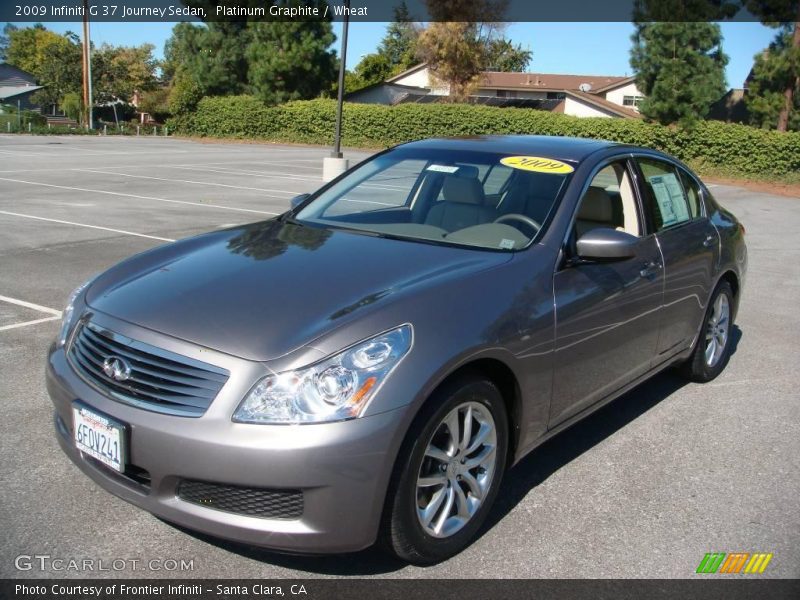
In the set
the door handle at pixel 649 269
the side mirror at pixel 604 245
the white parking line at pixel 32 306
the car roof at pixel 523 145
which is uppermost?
the car roof at pixel 523 145

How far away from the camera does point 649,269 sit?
432 cm

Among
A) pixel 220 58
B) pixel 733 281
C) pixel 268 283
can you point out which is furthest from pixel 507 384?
pixel 220 58

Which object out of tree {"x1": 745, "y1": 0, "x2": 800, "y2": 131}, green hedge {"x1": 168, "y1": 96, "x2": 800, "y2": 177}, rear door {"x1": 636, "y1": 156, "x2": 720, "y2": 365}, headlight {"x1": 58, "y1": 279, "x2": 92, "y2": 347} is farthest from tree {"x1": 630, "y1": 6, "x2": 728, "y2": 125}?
headlight {"x1": 58, "y1": 279, "x2": 92, "y2": 347}

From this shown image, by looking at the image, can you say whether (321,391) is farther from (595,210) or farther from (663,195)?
(663,195)

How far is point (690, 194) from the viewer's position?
530 centimetres

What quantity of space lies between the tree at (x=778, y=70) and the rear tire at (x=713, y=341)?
2725cm

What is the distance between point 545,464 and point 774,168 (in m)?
28.0

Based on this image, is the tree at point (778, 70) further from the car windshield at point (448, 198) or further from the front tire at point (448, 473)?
the front tire at point (448, 473)

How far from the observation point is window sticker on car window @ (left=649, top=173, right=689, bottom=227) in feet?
15.7

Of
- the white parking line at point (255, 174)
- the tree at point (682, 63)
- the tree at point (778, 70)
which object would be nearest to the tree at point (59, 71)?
the white parking line at point (255, 174)

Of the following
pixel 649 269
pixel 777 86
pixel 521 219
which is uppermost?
pixel 777 86

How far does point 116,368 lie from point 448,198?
2.10m

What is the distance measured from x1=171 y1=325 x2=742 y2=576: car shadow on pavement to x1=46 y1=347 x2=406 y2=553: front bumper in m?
0.21

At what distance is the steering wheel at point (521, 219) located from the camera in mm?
3875
